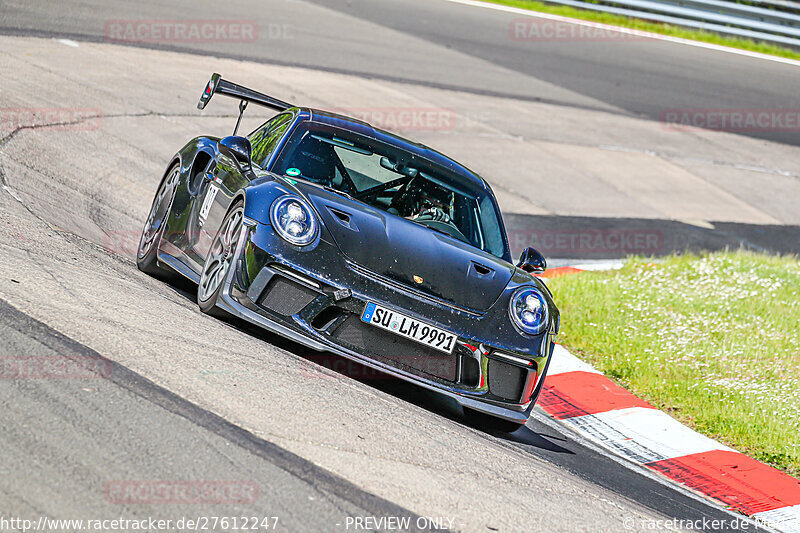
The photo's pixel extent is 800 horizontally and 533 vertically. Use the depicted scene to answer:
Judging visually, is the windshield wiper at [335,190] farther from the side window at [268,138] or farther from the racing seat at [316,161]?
the side window at [268,138]

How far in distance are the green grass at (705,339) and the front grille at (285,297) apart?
9.46ft

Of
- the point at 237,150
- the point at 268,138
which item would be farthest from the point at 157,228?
the point at 237,150

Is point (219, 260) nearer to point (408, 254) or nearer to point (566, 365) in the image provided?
point (408, 254)

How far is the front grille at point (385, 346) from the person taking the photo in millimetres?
4793

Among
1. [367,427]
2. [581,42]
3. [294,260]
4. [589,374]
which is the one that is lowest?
[589,374]

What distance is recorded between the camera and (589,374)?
277 inches

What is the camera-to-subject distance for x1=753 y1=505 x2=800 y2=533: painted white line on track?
4961mm

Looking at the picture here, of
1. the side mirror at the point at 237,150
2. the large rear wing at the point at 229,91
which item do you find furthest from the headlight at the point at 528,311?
the large rear wing at the point at 229,91

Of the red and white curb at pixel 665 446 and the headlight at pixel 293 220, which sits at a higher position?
the headlight at pixel 293 220

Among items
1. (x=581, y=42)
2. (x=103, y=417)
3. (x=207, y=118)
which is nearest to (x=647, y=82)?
(x=581, y=42)

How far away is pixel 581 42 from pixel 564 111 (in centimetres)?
550

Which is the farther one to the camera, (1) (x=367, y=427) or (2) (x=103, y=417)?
(1) (x=367, y=427)

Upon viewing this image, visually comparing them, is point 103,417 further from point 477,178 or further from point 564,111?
point 564,111

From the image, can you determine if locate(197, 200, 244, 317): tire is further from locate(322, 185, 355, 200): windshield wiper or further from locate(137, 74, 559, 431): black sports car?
locate(322, 185, 355, 200): windshield wiper
